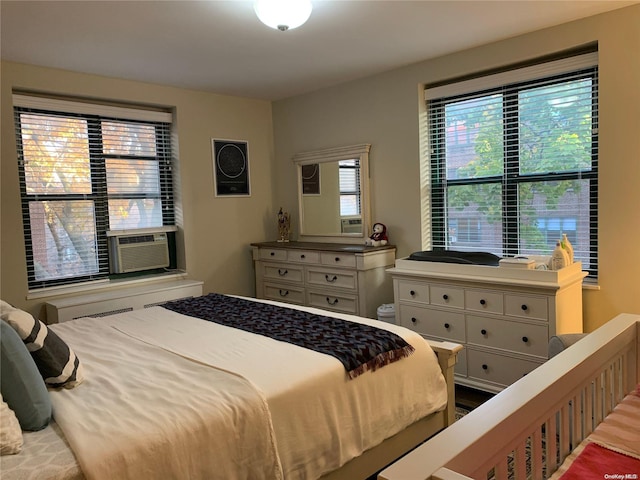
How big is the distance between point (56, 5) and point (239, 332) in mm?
1973

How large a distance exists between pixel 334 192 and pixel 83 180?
2.17 metres

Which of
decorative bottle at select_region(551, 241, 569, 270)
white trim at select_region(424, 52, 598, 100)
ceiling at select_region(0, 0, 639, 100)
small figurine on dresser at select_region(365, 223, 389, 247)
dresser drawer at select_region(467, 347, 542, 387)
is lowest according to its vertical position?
dresser drawer at select_region(467, 347, 542, 387)

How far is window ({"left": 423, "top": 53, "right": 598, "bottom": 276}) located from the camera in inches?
126

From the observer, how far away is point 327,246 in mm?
4379

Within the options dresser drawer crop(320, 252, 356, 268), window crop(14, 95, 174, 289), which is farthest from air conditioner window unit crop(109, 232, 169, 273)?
dresser drawer crop(320, 252, 356, 268)

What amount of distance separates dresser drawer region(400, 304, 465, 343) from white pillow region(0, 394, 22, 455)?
8.44ft

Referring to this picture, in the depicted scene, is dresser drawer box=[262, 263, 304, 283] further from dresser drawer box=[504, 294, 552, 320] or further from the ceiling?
dresser drawer box=[504, 294, 552, 320]

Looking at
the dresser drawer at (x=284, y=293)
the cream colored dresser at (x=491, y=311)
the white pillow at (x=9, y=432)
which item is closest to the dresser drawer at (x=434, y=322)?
the cream colored dresser at (x=491, y=311)

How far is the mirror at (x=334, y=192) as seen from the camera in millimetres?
4352

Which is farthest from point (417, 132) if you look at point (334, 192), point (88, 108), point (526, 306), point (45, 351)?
point (45, 351)

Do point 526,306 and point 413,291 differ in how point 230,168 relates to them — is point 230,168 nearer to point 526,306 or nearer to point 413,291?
point 413,291

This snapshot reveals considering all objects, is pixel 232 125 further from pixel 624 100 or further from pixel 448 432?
pixel 448 432

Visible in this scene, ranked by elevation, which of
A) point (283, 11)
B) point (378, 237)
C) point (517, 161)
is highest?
point (283, 11)

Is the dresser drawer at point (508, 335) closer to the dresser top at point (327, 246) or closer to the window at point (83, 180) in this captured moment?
the dresser top at point (327, 246)
